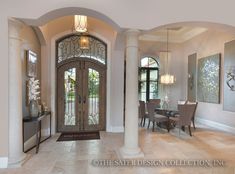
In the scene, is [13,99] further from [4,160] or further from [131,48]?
[131,48]

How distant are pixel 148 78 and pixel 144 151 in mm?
5068

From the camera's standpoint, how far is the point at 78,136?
5746 mm

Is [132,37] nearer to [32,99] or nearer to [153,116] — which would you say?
[32,99]

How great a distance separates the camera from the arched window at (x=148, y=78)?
29.7 feet

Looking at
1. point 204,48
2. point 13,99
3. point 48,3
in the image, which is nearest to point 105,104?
point 13,99

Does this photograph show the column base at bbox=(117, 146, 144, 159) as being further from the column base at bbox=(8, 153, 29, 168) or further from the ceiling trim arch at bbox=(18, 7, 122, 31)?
the ceiling trim arch at bbox=(18, 7, 122, 31)

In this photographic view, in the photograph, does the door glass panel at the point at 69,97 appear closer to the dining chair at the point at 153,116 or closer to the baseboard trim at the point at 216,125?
the dining chair at the point at 153,116

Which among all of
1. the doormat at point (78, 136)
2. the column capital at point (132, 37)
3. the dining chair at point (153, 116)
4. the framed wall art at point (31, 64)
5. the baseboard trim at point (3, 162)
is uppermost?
the column capital at point (132, 37)

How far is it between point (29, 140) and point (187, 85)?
6.68 m

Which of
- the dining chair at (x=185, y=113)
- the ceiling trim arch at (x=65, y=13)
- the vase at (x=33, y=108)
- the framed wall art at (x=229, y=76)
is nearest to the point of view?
the ceiling trim arch at (x=65, y=13)

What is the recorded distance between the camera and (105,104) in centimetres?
644

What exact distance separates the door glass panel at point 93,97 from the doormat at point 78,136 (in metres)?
0.49

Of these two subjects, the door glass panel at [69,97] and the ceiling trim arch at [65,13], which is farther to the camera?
the door glass panel at [69,97]

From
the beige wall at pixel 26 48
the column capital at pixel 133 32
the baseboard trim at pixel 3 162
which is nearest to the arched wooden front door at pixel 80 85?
the beige wall at pixel 26 48
